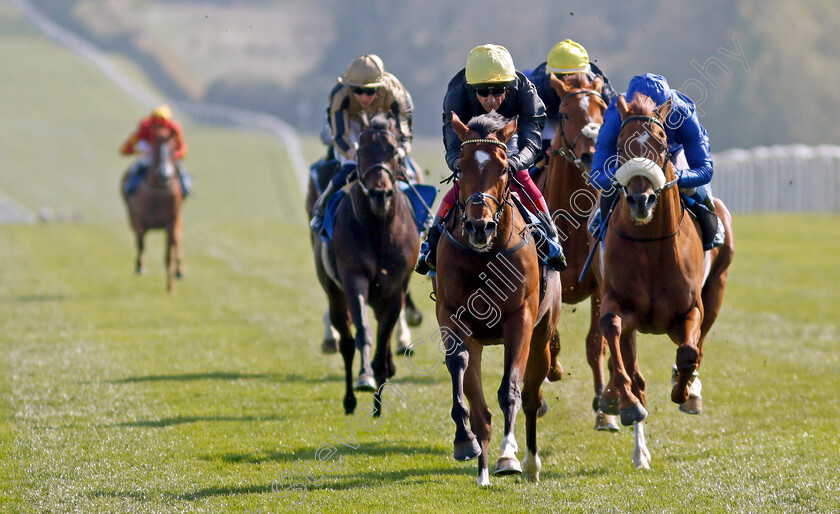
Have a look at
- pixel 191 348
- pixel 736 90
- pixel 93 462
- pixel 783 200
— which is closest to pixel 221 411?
pixel 93 462

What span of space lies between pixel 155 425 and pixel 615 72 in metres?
47.8

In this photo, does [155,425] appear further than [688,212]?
Yes

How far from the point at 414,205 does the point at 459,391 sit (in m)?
3.35

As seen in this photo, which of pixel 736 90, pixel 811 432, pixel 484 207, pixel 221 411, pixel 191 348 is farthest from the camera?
A: pixel 736 90

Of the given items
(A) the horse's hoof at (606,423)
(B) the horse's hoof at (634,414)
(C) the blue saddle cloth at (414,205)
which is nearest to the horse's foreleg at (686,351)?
(B) the horse's hoof at (634,414)

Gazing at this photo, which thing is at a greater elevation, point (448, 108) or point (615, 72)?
point (615, 72)

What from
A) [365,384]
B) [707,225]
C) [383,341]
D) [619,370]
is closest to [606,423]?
[619,370]

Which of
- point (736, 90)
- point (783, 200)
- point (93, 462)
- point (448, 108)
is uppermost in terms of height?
point (736, 90)

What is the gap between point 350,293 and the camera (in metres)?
8.99

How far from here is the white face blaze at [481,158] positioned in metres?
6.36

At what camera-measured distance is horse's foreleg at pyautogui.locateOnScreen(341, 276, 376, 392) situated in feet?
28.8

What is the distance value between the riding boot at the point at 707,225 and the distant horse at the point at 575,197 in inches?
37.2

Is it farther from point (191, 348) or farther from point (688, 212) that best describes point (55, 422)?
point (688, 212)

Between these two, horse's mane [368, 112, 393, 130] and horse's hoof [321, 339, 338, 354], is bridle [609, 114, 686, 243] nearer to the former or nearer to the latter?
horse's mane [368, 112, 393, 130]
